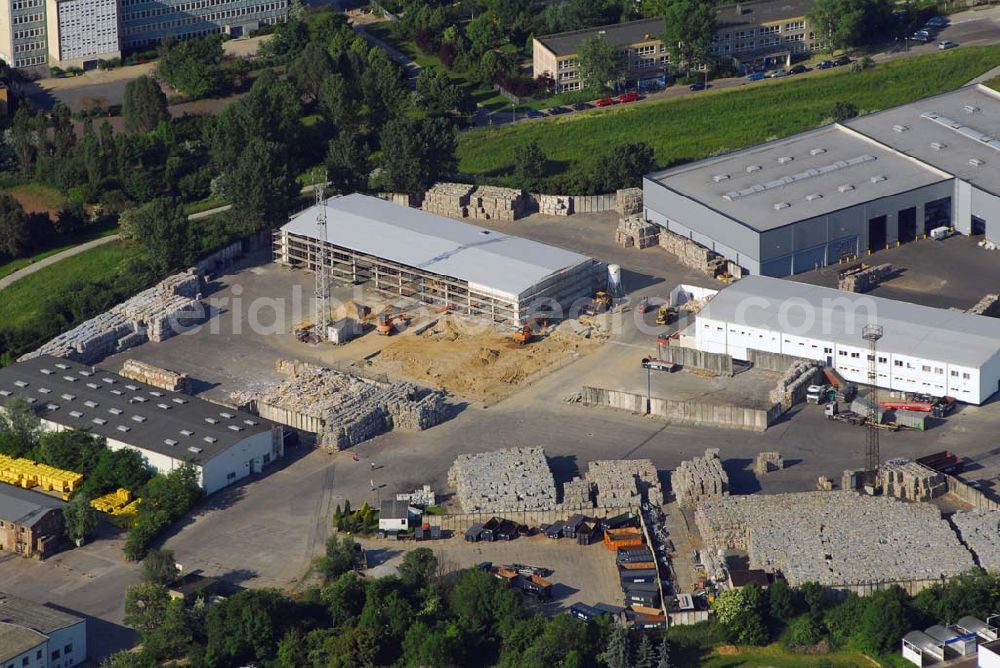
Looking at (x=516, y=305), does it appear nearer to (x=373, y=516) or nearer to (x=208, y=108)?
(x=373, y=516)

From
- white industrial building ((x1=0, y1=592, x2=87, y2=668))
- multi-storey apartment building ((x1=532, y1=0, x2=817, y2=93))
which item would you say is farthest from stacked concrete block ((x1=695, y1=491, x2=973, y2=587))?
multi-storey apartment building ((x1=532, y1=0, x2=817, y2=93))

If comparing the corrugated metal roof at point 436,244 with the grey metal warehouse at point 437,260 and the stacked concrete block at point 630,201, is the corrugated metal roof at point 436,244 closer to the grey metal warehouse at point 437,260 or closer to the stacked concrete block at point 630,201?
the grey metal warehouse at point 437,260

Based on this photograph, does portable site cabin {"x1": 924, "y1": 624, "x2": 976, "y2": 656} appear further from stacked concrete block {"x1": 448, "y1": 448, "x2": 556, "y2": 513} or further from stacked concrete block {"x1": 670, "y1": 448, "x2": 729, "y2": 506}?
stacked concrete block {"x1": 448, "y1": 448, "x2": 556, "y2": 513}

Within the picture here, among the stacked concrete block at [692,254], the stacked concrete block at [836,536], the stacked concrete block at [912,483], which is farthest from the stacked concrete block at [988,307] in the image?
Answer: the stacked concrete block at [836,536]

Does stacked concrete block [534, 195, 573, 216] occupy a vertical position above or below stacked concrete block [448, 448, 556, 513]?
above

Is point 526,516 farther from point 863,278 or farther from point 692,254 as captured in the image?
point 863,278
